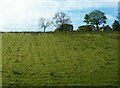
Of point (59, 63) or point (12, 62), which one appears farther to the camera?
point (12, 62)

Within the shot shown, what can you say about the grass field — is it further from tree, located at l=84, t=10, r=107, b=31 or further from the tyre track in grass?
tree, located at l=84, t=10, r=107, b=31

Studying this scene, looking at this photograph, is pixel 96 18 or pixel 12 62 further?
pixel 96 18

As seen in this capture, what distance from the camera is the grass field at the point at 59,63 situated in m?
19.6

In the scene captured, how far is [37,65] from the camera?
24453 millimetres

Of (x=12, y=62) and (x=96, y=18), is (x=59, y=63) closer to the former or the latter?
(x=12, y=62)

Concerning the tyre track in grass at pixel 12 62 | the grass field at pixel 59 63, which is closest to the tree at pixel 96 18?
the grass field at pixel 59 63

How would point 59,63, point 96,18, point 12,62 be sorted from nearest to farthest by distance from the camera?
point 59,63 → point 12,62 → point 96,18

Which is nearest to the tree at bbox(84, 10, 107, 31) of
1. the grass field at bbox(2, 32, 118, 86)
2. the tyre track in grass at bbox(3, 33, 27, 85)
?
the grass field at bbox(2, 32, 118, 86)

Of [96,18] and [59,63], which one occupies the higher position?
[96,18]

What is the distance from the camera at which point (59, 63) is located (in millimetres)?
25156

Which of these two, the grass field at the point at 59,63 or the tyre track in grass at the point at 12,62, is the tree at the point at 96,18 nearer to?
the grass field at the point at 59,63

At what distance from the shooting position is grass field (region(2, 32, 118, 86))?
19578 millimetres

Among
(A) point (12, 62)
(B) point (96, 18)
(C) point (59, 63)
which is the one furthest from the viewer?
(B) point (96, 18)

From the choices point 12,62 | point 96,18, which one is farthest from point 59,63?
point 96,18
